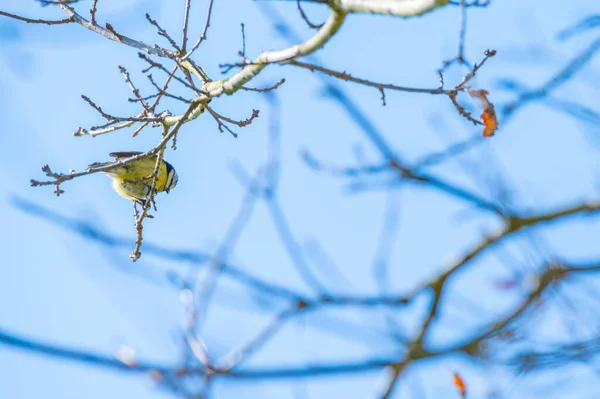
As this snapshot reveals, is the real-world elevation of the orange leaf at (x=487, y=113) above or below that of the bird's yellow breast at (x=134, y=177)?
below

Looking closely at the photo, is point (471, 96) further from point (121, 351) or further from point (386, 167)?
point (121, 351)

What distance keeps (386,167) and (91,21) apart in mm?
2982

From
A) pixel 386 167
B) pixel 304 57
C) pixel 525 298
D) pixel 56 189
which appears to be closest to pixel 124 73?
pixel 56 189

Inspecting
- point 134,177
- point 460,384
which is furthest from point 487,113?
point 134,177

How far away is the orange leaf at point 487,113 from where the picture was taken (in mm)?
3643

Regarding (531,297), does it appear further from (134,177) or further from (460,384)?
(134,177)

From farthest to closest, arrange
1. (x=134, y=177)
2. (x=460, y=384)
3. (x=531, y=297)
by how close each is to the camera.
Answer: (x=134, y=177), (x=460, y=384), (x=531, y=297)

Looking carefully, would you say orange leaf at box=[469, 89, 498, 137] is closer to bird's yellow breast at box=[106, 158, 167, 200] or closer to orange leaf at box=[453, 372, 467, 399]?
orange leaf at box=[453, 372, 467, 399]

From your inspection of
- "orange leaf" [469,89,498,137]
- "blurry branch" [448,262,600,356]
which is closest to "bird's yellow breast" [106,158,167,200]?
"orange leaf" [469,89,498,137]

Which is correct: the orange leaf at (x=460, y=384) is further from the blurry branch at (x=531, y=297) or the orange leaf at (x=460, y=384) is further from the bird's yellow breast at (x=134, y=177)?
the bird's yellow breast at (x=134, y=177)

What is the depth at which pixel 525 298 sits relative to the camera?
176 cm

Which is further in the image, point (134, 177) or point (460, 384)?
point (134, 177)

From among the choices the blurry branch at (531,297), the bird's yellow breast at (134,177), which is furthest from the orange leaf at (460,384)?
the bird's yellow breast at (134,177)

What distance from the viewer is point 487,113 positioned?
3.66 metres
